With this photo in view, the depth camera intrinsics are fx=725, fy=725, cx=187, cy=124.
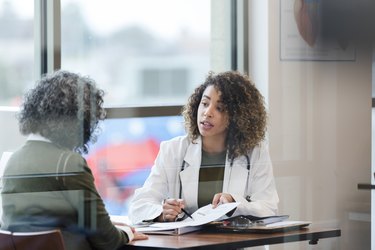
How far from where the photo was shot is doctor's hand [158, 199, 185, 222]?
2.14 metres

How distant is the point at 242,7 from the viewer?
7.42 feet

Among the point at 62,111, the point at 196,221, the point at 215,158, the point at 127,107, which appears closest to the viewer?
the point at 62,111

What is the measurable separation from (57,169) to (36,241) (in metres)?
0.20

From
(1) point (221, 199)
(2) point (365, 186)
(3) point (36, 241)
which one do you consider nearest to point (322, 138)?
(2) point (365, 186)

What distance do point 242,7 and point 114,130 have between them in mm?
599

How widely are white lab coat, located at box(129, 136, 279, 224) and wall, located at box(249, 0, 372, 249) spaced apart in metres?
0.09

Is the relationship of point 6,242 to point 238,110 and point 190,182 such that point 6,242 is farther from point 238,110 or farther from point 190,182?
point 238,110

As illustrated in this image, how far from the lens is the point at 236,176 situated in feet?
7.42

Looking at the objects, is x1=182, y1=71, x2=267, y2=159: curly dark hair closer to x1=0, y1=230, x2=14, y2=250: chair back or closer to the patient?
the patient

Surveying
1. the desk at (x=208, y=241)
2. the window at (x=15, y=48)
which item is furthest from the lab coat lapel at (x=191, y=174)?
the window at (x=15, y=48)

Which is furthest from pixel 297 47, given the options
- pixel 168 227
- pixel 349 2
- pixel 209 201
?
pixel 168 227

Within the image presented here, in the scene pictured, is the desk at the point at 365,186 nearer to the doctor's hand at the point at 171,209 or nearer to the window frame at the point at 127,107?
the window frame at the point at 127,107

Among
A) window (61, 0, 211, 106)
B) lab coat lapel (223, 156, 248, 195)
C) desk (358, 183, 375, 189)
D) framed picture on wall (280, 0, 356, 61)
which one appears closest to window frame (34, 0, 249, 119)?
window (61, 0, 211, 106)

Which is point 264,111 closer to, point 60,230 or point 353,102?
point 353,102
